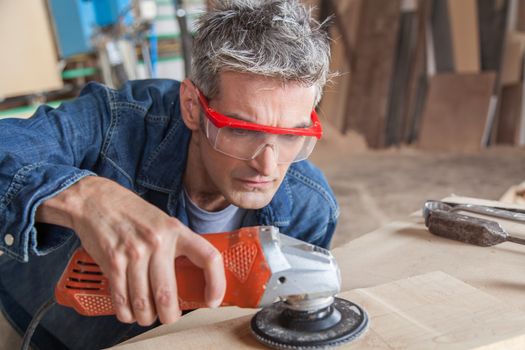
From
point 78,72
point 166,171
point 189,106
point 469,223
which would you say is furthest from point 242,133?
point 78,72

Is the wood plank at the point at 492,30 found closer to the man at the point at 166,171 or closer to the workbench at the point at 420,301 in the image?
the man at the point at 166,171

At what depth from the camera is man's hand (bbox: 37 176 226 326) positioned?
3.24 feet

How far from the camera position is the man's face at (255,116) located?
1404 mm

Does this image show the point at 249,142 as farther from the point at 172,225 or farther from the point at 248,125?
the point at 172,225

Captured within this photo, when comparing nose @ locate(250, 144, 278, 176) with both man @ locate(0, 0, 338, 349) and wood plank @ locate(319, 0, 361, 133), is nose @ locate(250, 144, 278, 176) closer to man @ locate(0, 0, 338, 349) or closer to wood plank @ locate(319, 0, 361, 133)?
man @ locate(0, 0, 338, 349)

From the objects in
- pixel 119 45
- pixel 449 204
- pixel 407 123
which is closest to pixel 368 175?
pixel 407 123

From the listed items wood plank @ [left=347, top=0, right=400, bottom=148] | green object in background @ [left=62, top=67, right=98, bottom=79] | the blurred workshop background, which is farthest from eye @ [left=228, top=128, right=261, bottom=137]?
wood plank @ [left=347, top=0, right=400, bottom=148]

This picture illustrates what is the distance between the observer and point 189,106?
162 cm

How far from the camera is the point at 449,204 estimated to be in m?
1.76

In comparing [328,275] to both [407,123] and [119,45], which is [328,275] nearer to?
[119,45]

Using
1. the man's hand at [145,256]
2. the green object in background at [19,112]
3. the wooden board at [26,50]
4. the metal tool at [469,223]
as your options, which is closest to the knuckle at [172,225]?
the man's hand at [145,256]

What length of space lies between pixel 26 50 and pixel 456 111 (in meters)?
4.18

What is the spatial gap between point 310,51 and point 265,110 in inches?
8.7

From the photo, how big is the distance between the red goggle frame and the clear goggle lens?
17mm
